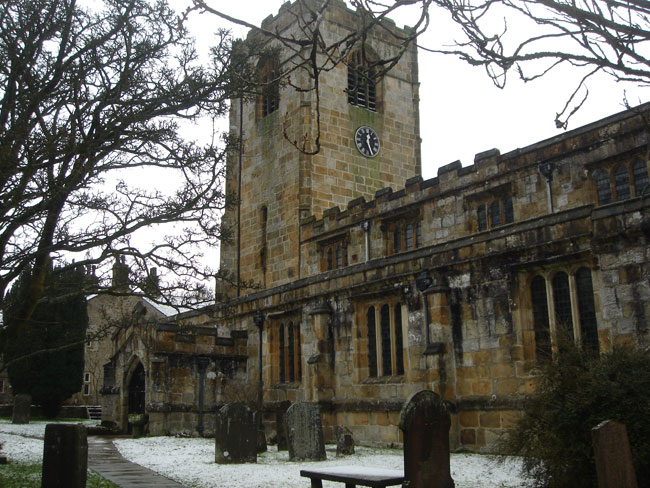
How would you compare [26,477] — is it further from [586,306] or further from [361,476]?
[586,306]

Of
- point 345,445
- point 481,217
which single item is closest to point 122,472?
point 345,445

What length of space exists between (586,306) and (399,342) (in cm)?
502

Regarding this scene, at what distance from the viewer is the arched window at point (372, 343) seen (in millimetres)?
17875

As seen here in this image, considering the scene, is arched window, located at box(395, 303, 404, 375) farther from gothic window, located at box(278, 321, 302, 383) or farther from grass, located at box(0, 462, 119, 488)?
grass, located at box(0, 462, 119, 488)

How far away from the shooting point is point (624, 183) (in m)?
17.5

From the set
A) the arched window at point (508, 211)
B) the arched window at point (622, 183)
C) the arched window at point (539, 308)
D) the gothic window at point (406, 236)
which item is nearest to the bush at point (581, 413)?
the arched window at point (539, 308)

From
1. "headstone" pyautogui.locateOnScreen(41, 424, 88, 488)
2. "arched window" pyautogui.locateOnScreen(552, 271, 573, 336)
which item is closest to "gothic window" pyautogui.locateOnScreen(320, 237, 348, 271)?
"arched window" pyautogui.locateOnScreen(552, 271, 573, 336)

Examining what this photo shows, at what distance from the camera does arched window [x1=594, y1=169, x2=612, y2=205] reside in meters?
17.8

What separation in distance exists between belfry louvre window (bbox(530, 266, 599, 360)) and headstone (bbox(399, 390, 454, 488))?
15.9 ft

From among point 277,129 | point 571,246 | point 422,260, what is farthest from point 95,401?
point 571,246

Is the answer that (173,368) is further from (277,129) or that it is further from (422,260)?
(277,129)

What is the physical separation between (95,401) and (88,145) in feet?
165

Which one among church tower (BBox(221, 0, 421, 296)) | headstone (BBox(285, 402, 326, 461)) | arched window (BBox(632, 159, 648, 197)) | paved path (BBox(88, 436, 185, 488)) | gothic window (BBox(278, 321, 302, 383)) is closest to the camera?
paved path (BBox(88, 436, 185, 488))

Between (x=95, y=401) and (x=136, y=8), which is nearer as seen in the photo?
(x=136, y=8)
